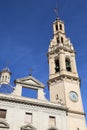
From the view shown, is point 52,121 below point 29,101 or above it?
below

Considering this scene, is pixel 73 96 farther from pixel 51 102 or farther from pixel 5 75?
pixel 5 75

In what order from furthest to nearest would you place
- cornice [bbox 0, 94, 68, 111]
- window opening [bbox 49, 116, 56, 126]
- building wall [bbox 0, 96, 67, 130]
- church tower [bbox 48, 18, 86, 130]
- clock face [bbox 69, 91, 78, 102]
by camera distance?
clock face [bbox 69, 91, 78, 102]
church tower [bbox 48, 18, 86, 130]
window opening [bbox 49, 116, 56, 126]
cornice [bbox 0, 94, 68, 111]
building wall [bbox 0, 96, 67, 130]

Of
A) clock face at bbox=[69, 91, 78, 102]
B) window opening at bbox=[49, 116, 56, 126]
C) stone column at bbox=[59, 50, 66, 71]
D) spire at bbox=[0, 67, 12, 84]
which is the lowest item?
window opening at bbox=[49, 116, 56, 126]

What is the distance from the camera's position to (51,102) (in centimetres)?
3297

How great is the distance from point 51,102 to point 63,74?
607cm

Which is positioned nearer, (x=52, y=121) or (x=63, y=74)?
(x=52, y=121)

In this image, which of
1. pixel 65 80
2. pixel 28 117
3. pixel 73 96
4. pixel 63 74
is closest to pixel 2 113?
pixel 28 117

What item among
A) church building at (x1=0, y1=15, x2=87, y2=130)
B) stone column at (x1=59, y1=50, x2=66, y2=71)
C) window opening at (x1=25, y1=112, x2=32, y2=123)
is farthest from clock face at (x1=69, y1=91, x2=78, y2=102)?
window opening at (x1=25, y1=112, x2=32, y2=123)

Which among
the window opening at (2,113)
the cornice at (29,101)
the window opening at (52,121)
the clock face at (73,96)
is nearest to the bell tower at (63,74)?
the clock face at (73,96)

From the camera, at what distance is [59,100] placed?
1340 inches

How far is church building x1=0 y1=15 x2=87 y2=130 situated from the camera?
29.7 m

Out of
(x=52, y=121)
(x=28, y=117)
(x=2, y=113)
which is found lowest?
(x=52, y=121)

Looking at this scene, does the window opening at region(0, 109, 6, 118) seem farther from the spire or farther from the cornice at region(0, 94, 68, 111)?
the spire

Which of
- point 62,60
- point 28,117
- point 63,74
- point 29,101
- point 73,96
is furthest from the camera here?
point 62,60
